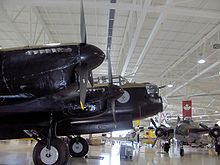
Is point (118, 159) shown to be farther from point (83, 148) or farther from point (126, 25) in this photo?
point (126, 25)

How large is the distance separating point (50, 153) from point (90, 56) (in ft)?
8.44

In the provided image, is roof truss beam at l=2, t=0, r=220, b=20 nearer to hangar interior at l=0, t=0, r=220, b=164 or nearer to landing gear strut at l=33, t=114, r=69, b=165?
hangar interior at l=0, t=0, r=220, b=164

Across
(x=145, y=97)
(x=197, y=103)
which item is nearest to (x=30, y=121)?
(x=145, y=97)

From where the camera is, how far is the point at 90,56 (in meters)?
5.61

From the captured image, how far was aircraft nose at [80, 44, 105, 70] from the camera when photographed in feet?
18.4

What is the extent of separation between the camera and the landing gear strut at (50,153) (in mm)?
6449

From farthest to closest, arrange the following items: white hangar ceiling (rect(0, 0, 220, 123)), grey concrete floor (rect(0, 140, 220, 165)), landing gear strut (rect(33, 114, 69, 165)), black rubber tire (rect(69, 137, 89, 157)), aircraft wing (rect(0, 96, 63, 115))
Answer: black rubber tire (rect(69, 137, 89, 157)) → white hangar ceiling (rect(0, 0, 220, 123)) → grey concrete floor (rect(0, 140, 220, 165)) → landing gear strut (rect(33, 114, 69, 165)) → aircraft wing (rect(0, 96, 63, 115))

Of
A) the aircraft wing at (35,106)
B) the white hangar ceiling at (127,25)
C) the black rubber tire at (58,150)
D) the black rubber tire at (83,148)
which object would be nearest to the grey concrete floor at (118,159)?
the black rubber tire at (83,148)

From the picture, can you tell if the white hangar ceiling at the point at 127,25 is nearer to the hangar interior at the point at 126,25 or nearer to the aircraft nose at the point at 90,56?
the hangar interior at the point at 126,25

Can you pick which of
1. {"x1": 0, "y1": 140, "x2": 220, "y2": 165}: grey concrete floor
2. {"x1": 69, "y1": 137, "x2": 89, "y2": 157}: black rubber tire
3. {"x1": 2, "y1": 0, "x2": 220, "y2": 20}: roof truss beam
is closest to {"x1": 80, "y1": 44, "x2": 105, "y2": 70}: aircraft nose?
{"x1": 0, "y1": 140, "x2": 220, "y2": 165}: grey concrete floor

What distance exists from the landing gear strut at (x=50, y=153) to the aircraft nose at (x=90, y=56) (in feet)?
6.88

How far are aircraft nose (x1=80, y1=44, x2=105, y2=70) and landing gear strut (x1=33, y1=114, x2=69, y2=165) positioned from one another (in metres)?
2.10

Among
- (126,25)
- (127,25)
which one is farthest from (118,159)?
(126,25)

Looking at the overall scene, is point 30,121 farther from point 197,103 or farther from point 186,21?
point 197,103
